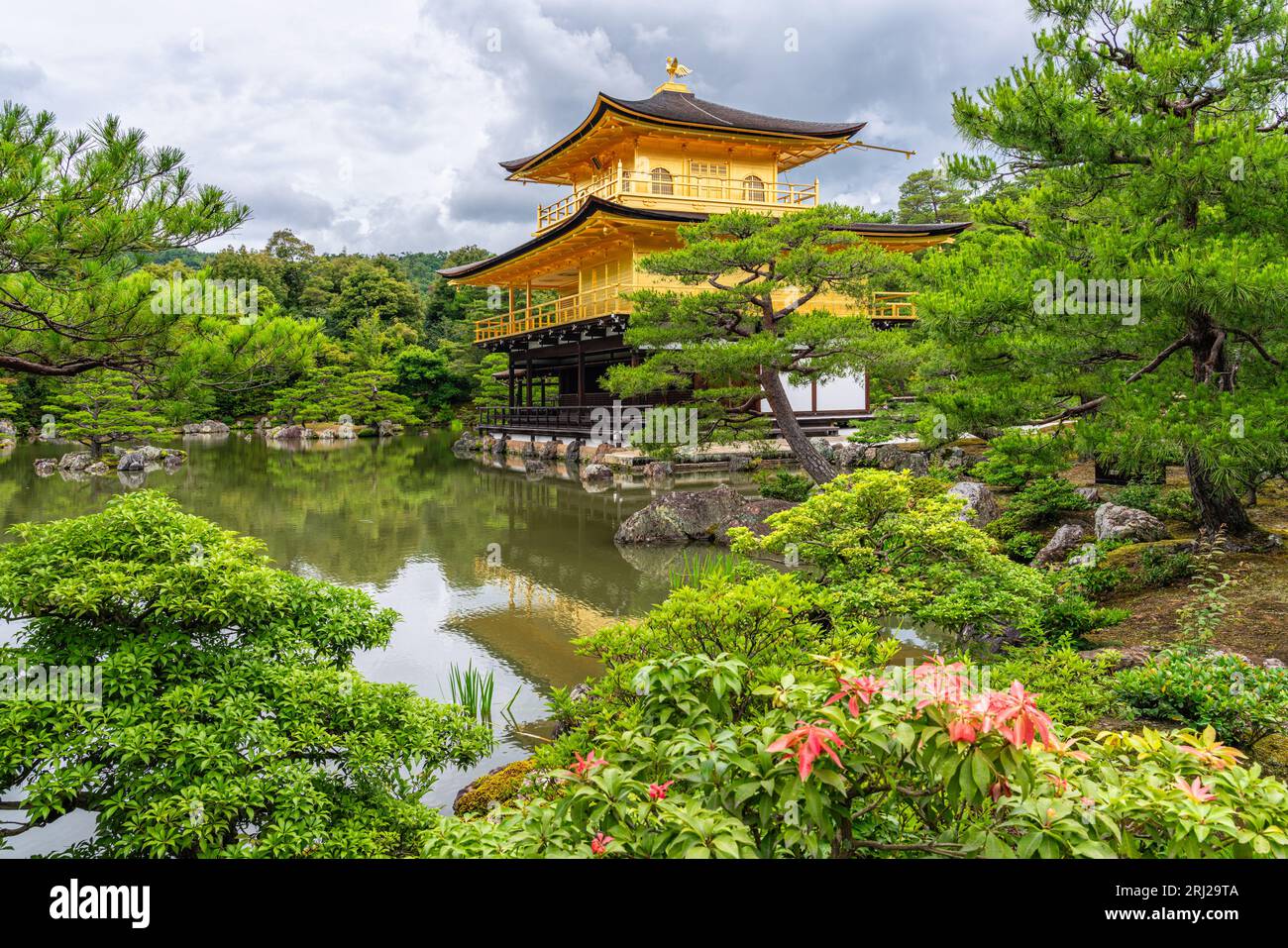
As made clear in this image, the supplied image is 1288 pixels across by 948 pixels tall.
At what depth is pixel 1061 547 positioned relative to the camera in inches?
299

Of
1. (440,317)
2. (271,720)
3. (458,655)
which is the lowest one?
(458,655)

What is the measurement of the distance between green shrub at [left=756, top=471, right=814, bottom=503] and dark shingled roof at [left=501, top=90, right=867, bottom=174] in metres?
12.3

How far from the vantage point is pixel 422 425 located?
40375mm

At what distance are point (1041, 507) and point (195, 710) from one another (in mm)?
A: 8649

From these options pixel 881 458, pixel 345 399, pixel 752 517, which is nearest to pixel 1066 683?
pixel 752 517

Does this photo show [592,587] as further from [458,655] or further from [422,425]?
[422,425]

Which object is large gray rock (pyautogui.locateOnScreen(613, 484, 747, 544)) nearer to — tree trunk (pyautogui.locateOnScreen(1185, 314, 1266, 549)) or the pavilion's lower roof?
tree trunk (pyautogui.locateOnScreen(1185, 314, 1266, 549))

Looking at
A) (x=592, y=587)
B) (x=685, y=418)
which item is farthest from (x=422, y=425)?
(x=592, y=587)

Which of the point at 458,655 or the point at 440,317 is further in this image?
the point at 440,317

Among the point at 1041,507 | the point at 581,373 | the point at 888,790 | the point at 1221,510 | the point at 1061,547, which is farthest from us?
the point at 581,373

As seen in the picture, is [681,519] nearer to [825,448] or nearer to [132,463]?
[825,448]

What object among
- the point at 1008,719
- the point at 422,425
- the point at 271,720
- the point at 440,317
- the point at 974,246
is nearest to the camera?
the point at 1008,719

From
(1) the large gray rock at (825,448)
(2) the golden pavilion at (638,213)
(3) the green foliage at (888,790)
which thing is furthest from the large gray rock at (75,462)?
(3) the green foliage at (888,790)
